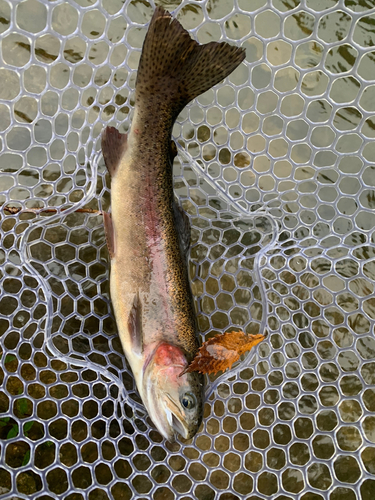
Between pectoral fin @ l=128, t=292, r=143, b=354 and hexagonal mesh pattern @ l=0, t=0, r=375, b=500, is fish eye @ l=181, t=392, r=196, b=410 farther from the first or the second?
hexagonal mesh pattern @ l=0, t=0, r=375, b=500

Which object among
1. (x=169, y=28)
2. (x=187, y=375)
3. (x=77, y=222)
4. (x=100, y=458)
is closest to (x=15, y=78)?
(x=77, y=222)

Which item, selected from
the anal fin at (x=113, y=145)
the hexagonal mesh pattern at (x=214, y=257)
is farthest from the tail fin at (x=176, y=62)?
the hexagonal mesh pattern at (x=214, y=257)

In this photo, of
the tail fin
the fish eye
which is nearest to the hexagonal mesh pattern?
the fish eye

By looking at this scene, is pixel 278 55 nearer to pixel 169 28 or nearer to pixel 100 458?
pixel 169 28

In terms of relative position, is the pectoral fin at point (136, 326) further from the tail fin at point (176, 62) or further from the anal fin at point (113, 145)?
the tail fin at point (176, 62)

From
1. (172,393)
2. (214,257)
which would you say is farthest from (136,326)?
(214,257)

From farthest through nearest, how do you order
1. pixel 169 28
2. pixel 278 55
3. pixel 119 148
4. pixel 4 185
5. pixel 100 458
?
pixel 278 55 → pixel 4 185 → pixel 100 458 → pixel 119 148 → pixel 169 28
